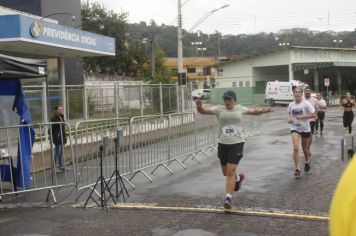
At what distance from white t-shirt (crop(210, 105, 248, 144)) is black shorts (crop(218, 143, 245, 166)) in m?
0.06

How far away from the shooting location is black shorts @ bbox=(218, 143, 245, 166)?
27.8 feet

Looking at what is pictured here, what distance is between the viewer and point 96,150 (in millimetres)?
10156

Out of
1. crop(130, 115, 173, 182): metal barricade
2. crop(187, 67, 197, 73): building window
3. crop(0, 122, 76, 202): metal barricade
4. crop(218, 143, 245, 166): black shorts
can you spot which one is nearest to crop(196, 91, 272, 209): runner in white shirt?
crop(218, 143, 245, 166): black shorts

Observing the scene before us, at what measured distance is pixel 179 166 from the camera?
42.8 ft

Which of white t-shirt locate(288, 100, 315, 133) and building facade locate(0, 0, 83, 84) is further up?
building facade locate(0, 0, 83, 84)

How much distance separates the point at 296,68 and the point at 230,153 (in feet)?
167

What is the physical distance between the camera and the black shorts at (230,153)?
27.8ft

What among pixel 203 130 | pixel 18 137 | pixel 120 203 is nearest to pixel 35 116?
pixel 203 130

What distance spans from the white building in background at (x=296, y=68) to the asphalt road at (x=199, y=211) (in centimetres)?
4524

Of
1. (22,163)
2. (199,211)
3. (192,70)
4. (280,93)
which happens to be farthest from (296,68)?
(192,70)

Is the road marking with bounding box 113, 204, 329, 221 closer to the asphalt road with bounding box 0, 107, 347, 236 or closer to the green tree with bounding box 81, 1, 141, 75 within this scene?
the asphalt road with bounding box 0, 107, 347, 236

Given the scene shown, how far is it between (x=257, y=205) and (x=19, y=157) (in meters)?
3.94

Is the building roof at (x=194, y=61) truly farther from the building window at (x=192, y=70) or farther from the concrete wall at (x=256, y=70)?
the concrete wall at (x=256, y=70)

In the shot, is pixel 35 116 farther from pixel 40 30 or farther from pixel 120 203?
pixel 120 203
